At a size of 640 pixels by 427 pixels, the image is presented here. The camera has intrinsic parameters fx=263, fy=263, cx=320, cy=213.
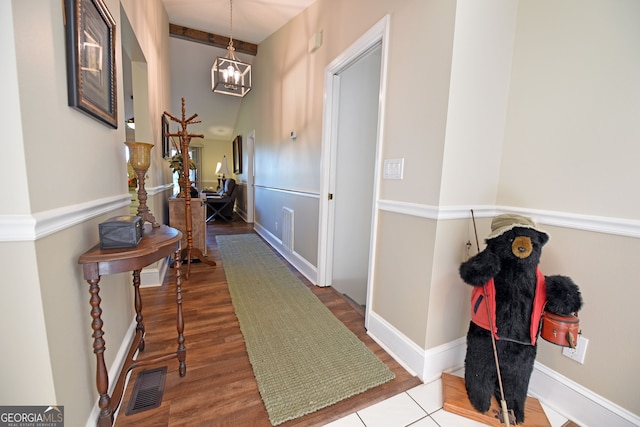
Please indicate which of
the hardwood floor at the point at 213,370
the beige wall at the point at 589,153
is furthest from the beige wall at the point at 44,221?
the beige wall at the point at 589,153

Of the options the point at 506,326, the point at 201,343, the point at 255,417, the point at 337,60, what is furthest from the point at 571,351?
the point at 337,60

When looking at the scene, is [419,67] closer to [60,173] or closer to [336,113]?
[336,113]

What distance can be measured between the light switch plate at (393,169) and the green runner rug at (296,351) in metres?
1.11

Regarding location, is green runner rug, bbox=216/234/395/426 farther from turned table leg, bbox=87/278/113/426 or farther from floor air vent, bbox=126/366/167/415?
turned table leg, bbox=87/278/113/426

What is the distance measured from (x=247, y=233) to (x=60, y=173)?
4.11 m

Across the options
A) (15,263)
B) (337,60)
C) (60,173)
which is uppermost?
(337,60)

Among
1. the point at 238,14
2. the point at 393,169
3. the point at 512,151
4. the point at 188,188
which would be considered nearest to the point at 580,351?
the point at 512,151

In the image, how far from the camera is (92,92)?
1.09m

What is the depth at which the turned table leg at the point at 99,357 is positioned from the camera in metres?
0.93

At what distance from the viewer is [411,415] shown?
1241 mm

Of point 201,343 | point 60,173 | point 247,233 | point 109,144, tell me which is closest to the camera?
point 60,173

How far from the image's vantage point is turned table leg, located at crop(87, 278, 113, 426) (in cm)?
93

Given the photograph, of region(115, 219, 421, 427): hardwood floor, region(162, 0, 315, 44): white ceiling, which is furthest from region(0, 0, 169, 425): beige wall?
region(162, 0, 315, 44): white ceiling

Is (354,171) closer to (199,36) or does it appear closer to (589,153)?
(589,153)
